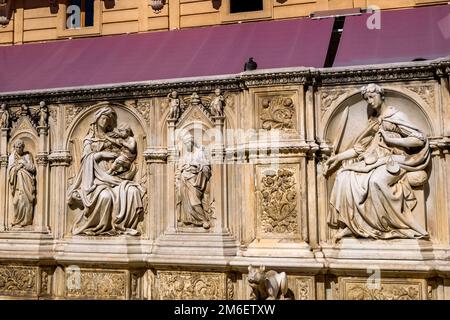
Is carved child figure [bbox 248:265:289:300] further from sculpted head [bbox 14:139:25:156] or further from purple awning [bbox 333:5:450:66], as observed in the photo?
sculpted head [bbox 14:139:25:156]

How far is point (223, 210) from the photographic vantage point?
31.7ft

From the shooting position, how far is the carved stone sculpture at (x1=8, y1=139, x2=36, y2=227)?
1077 centimetres

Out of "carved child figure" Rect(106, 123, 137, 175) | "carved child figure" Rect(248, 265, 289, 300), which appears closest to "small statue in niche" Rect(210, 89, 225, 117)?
"carved child figure" Rect(106, 123, 137, 175)

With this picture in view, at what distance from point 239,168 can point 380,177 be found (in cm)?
243

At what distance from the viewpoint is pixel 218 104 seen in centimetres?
980

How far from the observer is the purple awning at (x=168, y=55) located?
1055cm

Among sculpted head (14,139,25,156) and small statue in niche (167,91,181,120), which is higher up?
small statue in niche (167,91,181,120)

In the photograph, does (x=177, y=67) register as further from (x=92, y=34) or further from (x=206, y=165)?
(x=92, y=34)

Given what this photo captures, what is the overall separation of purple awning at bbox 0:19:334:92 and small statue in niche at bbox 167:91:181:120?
55 centimetres

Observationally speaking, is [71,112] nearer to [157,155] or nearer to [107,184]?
[107,184]

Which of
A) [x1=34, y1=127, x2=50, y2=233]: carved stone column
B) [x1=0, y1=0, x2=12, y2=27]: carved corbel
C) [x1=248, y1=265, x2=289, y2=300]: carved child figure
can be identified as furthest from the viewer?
[x1=0, y1=0, x2=12, y2=27]: carved corbel

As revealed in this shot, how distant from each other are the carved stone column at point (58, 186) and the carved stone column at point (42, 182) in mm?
102

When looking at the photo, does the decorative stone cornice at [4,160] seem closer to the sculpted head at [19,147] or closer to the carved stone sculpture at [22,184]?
the carved stone sculpture at [22,184]

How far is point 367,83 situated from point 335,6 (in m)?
4.04
